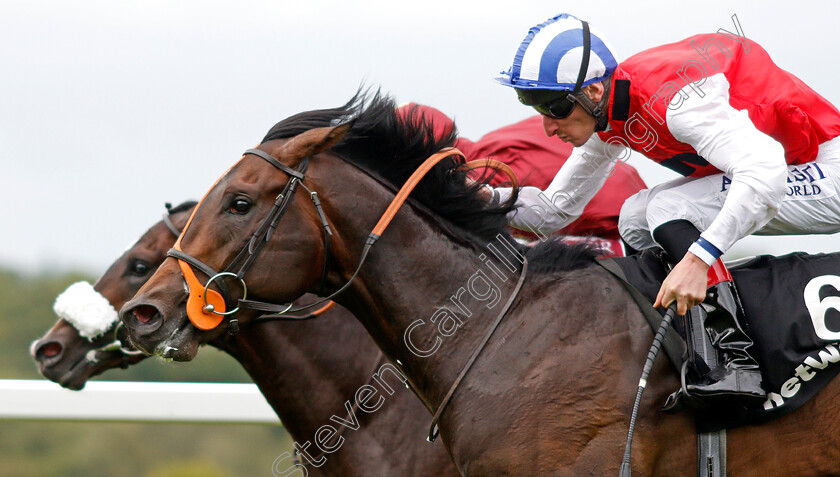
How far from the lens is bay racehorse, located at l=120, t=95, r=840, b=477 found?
7.79 ft

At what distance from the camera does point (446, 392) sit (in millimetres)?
2545

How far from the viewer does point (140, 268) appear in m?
3.94

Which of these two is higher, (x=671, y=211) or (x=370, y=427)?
(x=671, y=211)

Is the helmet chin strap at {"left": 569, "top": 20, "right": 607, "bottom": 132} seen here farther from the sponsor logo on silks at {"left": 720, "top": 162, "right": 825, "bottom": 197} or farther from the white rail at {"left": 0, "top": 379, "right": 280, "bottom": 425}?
the white rail at {"left": 0, "top": 379, "right": 280, "bottom": 425}

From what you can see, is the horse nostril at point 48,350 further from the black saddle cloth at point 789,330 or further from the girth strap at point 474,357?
the black saddle cloth at point 789,330

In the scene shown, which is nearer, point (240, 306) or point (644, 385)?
point (644, 385)

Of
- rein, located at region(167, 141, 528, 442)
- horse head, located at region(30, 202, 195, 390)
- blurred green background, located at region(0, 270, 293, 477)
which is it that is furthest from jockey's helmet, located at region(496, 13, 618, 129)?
blurred green background, located at region(0, 270, 293, 477)

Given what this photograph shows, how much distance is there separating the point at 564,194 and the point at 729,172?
923 mm

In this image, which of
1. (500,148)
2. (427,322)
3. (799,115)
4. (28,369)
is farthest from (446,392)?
(28,369)

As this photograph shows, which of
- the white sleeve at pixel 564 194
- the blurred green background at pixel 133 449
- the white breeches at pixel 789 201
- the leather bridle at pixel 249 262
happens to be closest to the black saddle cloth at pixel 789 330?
the white breeches at pixel 789 201

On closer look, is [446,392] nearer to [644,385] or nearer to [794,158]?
[644,385]

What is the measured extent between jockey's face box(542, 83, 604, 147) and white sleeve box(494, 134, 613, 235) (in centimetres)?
33

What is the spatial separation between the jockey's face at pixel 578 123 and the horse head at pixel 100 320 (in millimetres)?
1868

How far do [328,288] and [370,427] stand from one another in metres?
0.86
